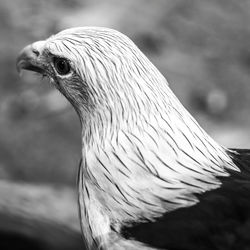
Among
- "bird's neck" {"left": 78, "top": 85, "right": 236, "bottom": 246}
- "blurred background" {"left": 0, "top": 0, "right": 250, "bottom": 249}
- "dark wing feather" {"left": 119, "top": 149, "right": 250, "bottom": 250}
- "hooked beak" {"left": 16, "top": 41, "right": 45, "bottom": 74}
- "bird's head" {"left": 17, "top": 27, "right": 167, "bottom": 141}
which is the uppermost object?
"blurred background" {"left": 0, "top": 0, "right": 250, "bottom": 249}

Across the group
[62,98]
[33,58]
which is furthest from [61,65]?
[62,98]

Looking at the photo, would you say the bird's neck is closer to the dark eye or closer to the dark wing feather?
the dark wing feather

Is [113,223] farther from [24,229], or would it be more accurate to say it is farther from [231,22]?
[231,22]

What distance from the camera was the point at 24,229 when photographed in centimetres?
497

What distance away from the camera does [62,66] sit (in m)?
3.35

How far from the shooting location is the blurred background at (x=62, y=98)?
5.18 meters

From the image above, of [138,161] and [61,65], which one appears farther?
[61,65]

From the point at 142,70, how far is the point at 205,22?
3689mm

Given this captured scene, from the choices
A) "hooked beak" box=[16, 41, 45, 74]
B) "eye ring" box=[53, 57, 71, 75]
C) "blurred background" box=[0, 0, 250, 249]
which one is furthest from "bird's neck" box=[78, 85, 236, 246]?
"blurred background" box=[0, 0, 250, 249]

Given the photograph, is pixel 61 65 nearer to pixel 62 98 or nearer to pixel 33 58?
pixel 33 58

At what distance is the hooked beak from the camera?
11.5 feet

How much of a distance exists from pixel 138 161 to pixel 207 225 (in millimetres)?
375

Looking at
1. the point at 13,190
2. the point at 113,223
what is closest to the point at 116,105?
the point at 113,223

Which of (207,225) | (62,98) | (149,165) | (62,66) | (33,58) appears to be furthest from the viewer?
(62,98)
